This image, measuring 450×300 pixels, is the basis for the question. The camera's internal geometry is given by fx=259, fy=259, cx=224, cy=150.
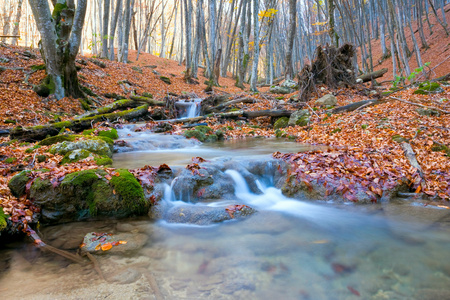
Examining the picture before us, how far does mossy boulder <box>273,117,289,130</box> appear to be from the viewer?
11.2 metres

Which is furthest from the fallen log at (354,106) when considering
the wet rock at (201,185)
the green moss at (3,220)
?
the green moss at (3,220)

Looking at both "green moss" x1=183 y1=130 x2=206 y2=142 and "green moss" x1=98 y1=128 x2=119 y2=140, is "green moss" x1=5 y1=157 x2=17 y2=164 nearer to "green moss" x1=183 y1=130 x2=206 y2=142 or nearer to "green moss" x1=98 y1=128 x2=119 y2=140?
"green moss" x1=98 y1=128 x2=119 y2=140

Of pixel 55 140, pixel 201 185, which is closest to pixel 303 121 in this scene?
pixel 201 185

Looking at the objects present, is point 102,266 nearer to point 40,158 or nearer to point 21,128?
point 40,158

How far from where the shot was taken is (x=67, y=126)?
846 cm

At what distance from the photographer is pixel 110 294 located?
2.35 m

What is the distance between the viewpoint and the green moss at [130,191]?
4.04 m

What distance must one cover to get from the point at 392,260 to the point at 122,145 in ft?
23.9

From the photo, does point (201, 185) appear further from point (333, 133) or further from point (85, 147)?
point (333, 133)

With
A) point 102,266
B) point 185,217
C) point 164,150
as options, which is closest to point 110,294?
point 102,266

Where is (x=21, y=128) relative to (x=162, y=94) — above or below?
→ below

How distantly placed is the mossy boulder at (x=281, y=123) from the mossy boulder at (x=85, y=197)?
323 inches

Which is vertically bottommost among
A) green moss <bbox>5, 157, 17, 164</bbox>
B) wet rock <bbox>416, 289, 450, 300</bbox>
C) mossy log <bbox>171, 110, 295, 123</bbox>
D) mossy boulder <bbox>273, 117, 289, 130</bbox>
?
wet rock <bbox>416, 289, 450, 300</bbox>

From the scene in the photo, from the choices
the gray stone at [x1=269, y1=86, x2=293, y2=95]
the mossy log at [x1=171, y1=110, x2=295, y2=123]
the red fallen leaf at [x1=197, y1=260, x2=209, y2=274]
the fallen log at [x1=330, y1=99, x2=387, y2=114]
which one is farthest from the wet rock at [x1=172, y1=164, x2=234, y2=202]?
the gray stone at [x1=269, y1=86, x2=293, y2=95]
